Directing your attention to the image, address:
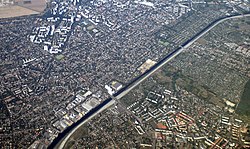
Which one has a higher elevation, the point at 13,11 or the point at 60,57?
the point at 13,11

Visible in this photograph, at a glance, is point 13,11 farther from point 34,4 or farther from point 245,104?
point 245,104

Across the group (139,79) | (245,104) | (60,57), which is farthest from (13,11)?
(245,104)

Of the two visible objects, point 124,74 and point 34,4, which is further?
point 34,4

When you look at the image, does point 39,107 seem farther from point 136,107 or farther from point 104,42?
point 104,42

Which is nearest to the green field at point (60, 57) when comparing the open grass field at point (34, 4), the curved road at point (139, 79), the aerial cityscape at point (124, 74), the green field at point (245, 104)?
the aerial cityscape at point (124, 74)

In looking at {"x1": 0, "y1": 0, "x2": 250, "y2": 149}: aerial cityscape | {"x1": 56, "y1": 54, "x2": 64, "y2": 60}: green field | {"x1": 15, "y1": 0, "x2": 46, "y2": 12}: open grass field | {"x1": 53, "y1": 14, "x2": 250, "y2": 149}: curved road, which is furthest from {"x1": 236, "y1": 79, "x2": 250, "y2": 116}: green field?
{"x1": 15, "y1": 0, "x2": 46, "y2": 12}: open grass field

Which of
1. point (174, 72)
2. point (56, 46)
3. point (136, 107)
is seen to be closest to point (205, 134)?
point (136, 107)
